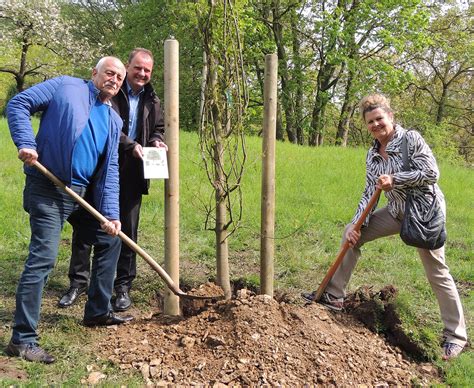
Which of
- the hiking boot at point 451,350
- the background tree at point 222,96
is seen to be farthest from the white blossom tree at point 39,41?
the hiking boot at point 451,350

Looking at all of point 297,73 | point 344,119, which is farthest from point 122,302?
point 344,119

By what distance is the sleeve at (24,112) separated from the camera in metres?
3.08

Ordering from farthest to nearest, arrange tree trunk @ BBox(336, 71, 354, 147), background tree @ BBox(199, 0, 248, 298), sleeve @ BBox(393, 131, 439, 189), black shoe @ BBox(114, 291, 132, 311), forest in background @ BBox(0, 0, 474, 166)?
tree trunk @ BBox(336, 71, 354, 147) < forest in background @ BBox(0, 0, 474, 166) < black shoe @ BBox(114, 291, 132, 311) < background tree @ BBox(199, 0, 248, 298) < sleeve @ BBox(393, 131, 439, 189)

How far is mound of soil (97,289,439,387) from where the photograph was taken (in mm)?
3232

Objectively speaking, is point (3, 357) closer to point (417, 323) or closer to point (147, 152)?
point (147, 152)

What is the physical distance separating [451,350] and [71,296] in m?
3.18

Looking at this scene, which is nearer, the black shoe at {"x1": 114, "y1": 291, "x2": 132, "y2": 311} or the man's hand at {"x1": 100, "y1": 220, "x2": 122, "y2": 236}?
the man's hand at {"x1": 100, "y1": 220, "x2": 122, "y2": 236}

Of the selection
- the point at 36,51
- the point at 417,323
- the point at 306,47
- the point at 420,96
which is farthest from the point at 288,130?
the point at 417,323

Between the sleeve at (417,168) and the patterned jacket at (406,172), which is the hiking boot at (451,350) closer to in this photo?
the patterned jacket at (406,172)

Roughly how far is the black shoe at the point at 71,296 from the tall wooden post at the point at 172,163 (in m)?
0.87

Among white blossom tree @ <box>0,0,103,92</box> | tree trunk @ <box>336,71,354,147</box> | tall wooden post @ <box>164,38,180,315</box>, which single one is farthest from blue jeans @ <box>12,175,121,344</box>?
white blossom tree @ <box>0,0,103,92</box>

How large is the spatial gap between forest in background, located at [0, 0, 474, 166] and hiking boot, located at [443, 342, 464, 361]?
1137 centimetres

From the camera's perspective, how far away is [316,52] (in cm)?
2139

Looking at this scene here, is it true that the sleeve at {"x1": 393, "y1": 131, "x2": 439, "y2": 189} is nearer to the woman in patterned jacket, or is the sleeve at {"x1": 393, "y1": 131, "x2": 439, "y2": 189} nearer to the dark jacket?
the woman in patterned jacket
